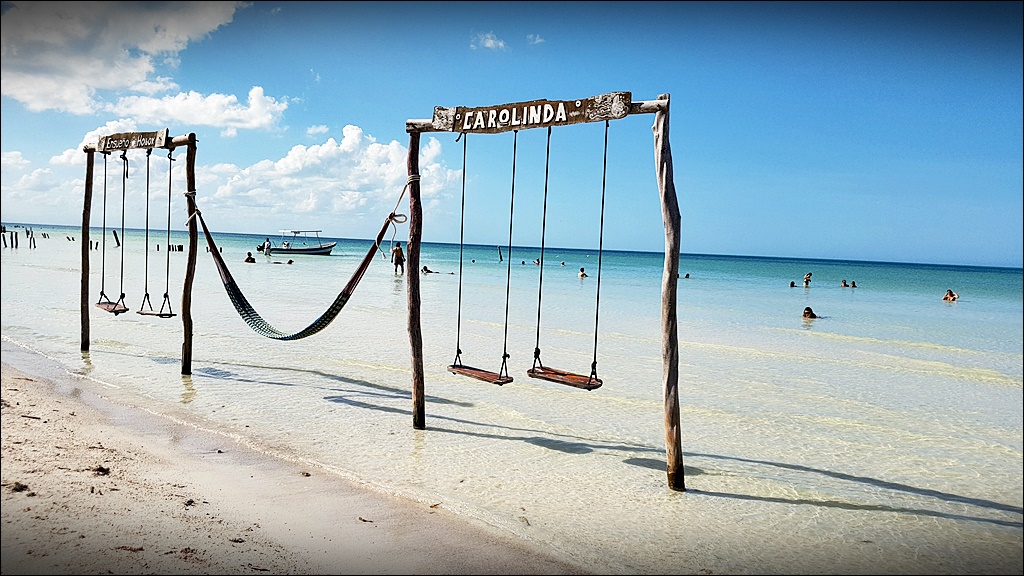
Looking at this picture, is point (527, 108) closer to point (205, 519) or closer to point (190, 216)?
point (205, 519)

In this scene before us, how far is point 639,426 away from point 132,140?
6813mm

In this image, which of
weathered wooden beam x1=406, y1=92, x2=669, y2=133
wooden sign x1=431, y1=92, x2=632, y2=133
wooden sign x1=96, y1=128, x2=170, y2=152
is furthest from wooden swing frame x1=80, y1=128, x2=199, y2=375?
wooden sign x1=431, y1=92, x2=632, y2=133

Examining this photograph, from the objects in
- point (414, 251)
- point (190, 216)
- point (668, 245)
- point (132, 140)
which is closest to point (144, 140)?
point (132, 140)

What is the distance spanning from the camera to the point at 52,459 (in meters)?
4.55

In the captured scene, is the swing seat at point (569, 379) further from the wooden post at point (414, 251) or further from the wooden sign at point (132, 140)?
the wooden sign at point (132, 140)

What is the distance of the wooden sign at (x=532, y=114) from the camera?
4992 millimetres

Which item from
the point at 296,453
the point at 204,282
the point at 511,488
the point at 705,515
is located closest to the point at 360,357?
the point at 296,453

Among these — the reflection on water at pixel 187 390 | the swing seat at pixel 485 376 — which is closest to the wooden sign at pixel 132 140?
the reflection on water at pixel 187 390

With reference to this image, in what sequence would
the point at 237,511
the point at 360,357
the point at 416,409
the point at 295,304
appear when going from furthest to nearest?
the point at 295,304 < the point at 360,357 < the point at 416,409 < the point at 237,511

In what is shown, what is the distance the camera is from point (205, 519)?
3.91 m

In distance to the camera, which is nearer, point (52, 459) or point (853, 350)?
point (52, 459)

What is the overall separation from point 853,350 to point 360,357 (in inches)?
379

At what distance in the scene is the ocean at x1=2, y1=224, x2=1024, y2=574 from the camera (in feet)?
14.7

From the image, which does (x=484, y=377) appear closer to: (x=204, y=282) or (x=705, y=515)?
(x=705, y=515)
